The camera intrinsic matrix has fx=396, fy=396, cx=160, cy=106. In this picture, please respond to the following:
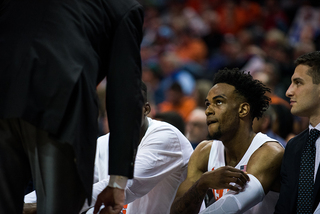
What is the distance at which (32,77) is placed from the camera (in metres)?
1.38

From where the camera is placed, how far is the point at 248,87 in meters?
Answer: 2.87

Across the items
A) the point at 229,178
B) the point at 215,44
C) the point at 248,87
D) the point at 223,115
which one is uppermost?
the point at 248,87

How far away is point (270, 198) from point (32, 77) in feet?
6.47

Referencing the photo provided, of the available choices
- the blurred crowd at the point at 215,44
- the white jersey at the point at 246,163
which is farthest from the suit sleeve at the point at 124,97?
the blurred crowd at the point at 215,44

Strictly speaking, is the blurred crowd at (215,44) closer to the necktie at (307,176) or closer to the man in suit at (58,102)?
the necktie at (307,176)

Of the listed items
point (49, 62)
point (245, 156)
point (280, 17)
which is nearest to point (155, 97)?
point (280, 17)

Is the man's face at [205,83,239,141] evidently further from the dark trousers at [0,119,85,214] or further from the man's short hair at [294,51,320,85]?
the dark trousers at [0,119,85,214]

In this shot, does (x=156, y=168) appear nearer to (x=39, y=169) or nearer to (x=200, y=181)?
(x=200, y=181)

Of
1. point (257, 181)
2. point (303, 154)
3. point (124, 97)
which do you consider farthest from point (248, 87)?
point (124, 97)

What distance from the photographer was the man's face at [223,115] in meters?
2.78

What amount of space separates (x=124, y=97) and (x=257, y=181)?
1.23 m

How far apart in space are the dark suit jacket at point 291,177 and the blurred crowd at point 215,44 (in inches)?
133

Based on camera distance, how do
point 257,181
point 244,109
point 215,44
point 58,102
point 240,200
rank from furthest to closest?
1. point 215,44
2. point 244,109
3. point 257,181
4. point 240,200
5. point 58,102

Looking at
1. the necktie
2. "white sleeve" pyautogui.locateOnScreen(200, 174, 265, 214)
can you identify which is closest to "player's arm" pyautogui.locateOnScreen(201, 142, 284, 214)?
"white sleeve" pyautogui.locateOnScreen(200, 174, 265, 214)
